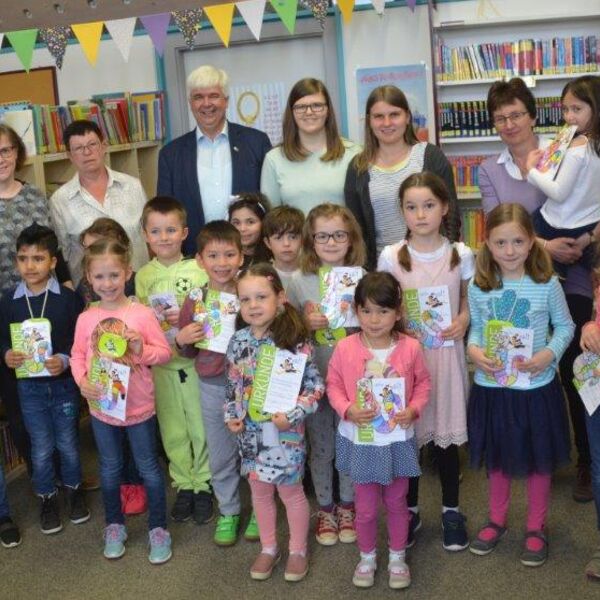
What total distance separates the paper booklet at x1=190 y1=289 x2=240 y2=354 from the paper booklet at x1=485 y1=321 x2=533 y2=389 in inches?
35.0

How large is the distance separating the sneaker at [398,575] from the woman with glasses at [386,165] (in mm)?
1165

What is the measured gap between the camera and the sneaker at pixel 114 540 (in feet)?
9.57

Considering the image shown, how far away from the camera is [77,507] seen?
129 inches

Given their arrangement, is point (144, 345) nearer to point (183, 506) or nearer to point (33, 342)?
point (33, 342)

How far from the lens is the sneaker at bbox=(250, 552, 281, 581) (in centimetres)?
268

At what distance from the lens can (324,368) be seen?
9.23ft

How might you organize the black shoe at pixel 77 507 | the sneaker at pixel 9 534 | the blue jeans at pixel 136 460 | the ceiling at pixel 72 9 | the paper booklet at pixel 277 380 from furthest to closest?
the black shoe at pixel 77 507 → the sneaker at pixel 9 534 → the blue jeans at pixel 136 460 → the paper booklet at pixel 277 380 → the ceiling at pixel 72 9

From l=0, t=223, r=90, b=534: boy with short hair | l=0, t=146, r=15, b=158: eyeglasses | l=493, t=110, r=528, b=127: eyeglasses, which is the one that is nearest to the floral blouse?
l=0, t=223, r=90, b=534: boy with short hair

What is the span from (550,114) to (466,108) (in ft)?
1.91

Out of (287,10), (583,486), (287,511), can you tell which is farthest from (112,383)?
(583,486)

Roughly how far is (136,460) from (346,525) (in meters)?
0.82

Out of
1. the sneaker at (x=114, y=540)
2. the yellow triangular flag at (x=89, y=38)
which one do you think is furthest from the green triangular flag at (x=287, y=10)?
the sneaker at (x=114, y=540)

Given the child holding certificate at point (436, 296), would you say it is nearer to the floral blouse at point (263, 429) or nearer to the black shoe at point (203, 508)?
the floral blouse at point (263, 429)

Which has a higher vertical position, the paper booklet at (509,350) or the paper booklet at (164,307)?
the paper booklet at (164,307)
